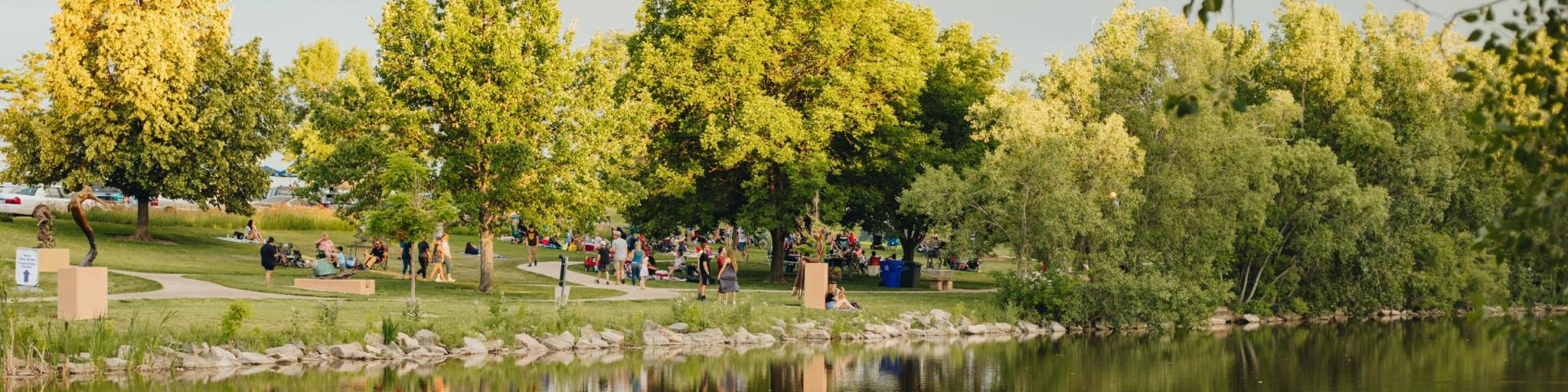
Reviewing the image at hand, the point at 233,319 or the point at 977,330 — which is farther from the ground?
the point at 233,319

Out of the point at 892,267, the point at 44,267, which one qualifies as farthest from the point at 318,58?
the point at 44,267

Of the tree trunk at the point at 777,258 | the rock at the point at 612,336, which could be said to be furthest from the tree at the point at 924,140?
the rock at the point at 612,336

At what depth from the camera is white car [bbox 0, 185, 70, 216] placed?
60750mm

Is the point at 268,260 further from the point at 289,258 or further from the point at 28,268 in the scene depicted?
the point at 289,258

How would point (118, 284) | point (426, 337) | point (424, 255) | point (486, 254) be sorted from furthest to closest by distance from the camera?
point (424, 255), point (486, 254), point (118, 284), point (426, 337)

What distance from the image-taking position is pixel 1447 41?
163 ft

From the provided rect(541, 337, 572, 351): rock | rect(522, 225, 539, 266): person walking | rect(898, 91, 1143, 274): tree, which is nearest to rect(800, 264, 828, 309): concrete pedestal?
rect(898, 91, 1143, 274): tree

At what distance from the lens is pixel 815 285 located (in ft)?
119

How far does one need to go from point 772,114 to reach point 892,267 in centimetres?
723

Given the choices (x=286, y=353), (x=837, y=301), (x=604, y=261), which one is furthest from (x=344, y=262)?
(x=286, y=353)

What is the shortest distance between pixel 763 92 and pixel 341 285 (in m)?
15.9

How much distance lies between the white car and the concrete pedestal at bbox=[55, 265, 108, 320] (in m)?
36.0

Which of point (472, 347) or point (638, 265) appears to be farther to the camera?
point (638, 265)

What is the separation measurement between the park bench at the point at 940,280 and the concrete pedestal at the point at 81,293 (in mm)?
28047
